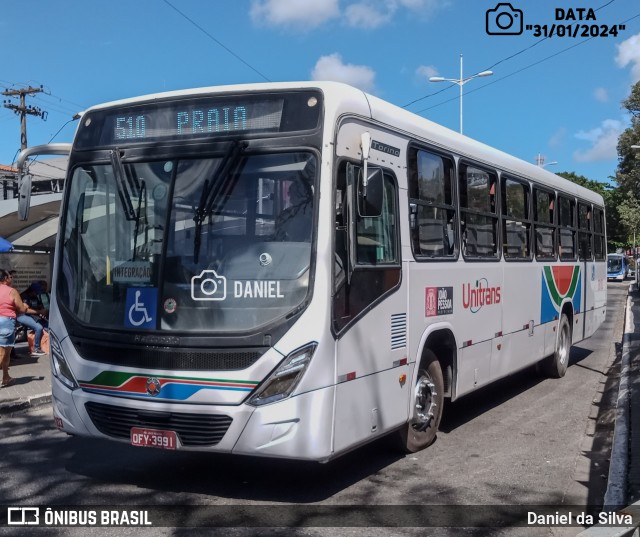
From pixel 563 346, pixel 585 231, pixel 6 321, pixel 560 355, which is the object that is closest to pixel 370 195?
pixel 6 321

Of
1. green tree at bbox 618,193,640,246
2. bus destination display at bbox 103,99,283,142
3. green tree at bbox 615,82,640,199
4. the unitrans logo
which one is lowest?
the unitrans logo

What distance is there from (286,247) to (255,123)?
1.03 m

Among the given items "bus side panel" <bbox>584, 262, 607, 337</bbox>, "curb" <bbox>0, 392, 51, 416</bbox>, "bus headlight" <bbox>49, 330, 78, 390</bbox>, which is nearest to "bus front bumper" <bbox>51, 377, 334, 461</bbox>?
"bus headlight" <bbox>49, 330, 78, 390</bbox>

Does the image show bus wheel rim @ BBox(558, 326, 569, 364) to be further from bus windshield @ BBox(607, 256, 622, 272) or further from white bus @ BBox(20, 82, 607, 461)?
bus windshield @ BBox(607, 256, 622, 272)

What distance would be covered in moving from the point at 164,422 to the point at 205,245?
1360mm

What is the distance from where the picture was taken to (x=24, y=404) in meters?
9.77

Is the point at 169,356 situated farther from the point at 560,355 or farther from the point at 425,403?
the point at 560,355

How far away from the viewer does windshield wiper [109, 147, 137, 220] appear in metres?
5.99

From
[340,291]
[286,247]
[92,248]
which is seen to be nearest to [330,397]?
[340,291]

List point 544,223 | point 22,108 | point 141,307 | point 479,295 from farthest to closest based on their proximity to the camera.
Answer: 1. point 22,108
2. point 544,223
3. point 479,295
4. point 141,307

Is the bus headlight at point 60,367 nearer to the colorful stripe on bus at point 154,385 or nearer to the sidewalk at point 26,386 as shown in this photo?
the colorful stripe on bus at point 154,385

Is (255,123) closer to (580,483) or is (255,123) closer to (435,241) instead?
(435,241)

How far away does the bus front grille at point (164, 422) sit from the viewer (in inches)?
216

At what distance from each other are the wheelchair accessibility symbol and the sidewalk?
15.2 feet
